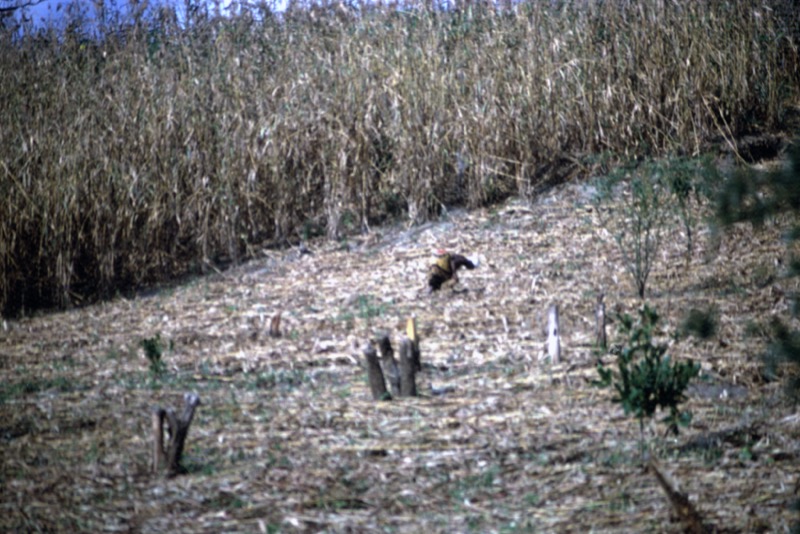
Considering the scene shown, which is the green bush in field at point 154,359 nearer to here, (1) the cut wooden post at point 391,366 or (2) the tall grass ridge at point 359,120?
(1) the cut wooden post at point 391,366

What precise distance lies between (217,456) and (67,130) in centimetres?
538

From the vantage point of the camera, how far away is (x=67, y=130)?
27.1ft

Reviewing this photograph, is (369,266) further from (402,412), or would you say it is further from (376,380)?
(402,412)

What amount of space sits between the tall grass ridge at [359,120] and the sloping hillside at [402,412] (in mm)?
1071

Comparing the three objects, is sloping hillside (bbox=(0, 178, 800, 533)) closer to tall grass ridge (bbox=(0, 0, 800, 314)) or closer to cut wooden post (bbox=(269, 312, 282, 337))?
cut wooden post (bbox=(269, 312, 282, 337))

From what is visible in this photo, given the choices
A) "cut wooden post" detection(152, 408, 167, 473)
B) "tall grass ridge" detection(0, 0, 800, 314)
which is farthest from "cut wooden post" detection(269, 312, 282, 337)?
"tall grass ridge" detection(0, 0, 800, 314)

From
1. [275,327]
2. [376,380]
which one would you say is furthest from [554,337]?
[275,327]

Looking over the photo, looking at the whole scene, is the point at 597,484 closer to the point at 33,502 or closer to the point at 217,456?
the point at 217,456

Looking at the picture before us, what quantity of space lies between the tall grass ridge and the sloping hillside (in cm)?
107

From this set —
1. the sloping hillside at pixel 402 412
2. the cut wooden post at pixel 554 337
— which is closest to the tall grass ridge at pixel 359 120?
the sloping hillside at pixel 402 412

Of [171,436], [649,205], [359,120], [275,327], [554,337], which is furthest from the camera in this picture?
[359,120]

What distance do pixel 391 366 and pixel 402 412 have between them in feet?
0.90

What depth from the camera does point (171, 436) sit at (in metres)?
3.51

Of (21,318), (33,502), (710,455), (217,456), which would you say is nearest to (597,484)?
(710,455)
